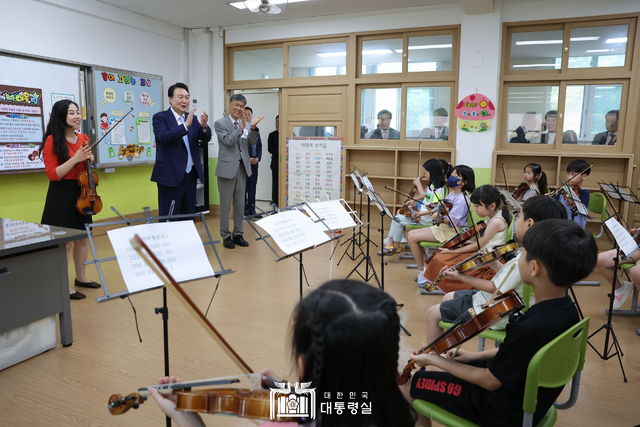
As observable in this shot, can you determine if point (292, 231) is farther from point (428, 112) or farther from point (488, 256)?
point (428, 112)

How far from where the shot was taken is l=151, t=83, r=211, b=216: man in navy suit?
3611mm

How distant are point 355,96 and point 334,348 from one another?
16.6ft

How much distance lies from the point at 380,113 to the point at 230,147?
6.75 ft

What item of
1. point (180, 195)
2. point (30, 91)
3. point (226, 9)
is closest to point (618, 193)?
point (180, 195)

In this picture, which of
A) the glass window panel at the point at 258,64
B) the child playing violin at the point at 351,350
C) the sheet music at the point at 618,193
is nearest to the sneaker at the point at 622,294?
the sheet music at the point at 618,193

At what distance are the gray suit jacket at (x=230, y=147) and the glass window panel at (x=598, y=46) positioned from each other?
138 inches

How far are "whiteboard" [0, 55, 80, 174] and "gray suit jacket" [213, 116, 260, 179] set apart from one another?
1.57 meters

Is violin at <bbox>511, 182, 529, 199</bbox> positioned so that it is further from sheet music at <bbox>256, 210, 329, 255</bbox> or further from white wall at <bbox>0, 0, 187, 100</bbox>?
white wall at <bbox>0, 0, 187, 100</bbox>

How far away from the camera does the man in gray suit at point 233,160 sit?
437 cm

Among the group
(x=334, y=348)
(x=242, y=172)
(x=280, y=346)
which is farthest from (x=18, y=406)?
(x=242, y=172)

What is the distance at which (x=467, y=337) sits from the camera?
→ 133cm

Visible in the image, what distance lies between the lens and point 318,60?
5.73 meters

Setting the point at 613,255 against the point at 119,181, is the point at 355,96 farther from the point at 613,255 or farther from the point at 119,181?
the point at 613,255

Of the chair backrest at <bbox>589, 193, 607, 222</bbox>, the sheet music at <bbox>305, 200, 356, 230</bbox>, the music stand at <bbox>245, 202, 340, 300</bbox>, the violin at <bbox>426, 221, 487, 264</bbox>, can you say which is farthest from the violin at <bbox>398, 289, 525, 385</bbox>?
the chair backrest at <bbox>589, 193, 607, 222</bbox>
